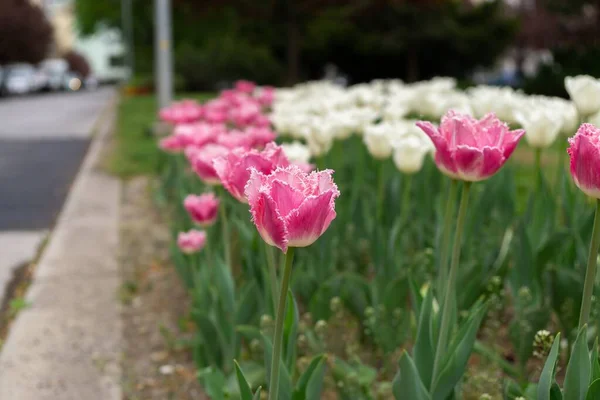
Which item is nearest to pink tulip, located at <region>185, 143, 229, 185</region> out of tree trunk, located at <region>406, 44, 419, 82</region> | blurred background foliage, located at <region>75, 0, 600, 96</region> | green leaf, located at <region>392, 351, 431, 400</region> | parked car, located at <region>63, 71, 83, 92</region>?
green leaf, located at <region>392, 351, 431, 400</region>

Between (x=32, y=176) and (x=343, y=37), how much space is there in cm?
1967

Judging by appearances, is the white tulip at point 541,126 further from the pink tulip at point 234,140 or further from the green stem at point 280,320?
the green stem at point 280,320

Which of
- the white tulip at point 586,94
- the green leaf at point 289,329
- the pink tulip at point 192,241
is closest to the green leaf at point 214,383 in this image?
the green leaf at point 289,329

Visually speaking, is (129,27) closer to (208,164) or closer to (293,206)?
(208,164)

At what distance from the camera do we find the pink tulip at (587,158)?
1.46 meters

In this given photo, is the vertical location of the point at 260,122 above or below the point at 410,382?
above

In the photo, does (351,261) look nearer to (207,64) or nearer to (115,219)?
(115,219)

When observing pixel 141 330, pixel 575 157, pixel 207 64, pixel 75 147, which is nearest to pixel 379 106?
pixel 141 330

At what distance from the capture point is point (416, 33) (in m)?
25.0

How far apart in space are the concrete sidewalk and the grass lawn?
2.31m

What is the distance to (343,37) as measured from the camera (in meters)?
27.1

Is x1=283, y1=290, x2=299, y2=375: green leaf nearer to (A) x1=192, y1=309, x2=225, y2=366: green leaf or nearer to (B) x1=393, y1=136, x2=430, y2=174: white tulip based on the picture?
(A) x1=192, y1=309, x2=225, y2=366: green leaf

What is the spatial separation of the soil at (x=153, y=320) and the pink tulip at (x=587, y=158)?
1.70 m

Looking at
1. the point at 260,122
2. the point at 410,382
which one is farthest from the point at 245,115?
the point at 410,382
